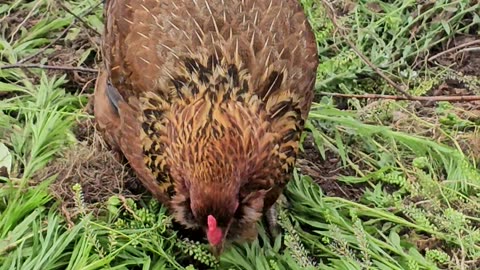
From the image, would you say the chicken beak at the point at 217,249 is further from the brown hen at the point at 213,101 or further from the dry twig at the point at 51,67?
the dry twig at the point at 51,67

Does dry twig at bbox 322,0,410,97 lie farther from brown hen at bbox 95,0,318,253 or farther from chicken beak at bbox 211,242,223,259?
chicken beak at bbox 211,242,223,259

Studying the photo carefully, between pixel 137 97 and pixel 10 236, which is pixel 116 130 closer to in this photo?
pixel 137 97

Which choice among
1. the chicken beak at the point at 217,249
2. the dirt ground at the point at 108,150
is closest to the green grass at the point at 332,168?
the dirt ground at the point at 108,150

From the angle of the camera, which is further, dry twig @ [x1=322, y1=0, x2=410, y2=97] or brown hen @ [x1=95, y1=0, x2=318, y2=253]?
dry twig @ [x1=322, y1=0, x2=410, y2=97]

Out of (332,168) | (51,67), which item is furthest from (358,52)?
(51,67)

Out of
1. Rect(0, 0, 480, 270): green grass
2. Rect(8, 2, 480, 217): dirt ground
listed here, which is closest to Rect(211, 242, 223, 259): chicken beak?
Rect(0, 0, 480, 270): green grass

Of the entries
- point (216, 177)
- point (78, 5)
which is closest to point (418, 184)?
point (216, 177)

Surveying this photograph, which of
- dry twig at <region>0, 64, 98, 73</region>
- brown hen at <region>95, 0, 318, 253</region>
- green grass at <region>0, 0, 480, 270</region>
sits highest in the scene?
brown hen at <region>95, 0, 318, 253</region>
